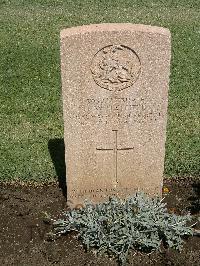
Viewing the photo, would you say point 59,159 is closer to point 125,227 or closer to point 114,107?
point 114,107

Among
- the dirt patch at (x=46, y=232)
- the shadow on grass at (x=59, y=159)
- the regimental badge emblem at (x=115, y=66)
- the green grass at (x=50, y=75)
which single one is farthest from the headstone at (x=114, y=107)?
the green grass at (x=50, y=75)

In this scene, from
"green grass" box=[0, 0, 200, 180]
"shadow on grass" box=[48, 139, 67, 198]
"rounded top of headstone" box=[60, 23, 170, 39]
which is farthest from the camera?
"green grass" box=[0, 0, 200, 180]

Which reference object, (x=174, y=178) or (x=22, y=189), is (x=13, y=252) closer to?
(x=22, y=189)

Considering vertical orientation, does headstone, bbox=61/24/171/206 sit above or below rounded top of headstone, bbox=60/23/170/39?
below

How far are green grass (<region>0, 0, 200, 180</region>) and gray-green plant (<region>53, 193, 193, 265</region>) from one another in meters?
1.30

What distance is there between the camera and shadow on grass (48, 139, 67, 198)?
5.73 meters

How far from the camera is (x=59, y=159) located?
6.23 m

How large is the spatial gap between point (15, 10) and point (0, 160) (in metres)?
7.68

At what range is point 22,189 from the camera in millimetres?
5609

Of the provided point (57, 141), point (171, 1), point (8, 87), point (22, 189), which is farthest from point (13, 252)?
point (171, 1)

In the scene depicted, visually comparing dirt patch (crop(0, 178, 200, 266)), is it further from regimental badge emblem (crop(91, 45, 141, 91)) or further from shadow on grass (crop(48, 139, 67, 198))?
regimental badge emblem (crop(91, 45, 141, 91))

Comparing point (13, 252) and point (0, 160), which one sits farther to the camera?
point (0, 160)

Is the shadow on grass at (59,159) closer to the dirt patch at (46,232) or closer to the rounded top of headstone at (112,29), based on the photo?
the dirt patch at (46,232)

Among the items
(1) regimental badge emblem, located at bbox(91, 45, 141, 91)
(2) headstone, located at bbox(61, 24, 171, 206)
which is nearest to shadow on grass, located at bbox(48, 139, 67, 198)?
(2) headstone, located at bbox(61, 24, 171, 206)
